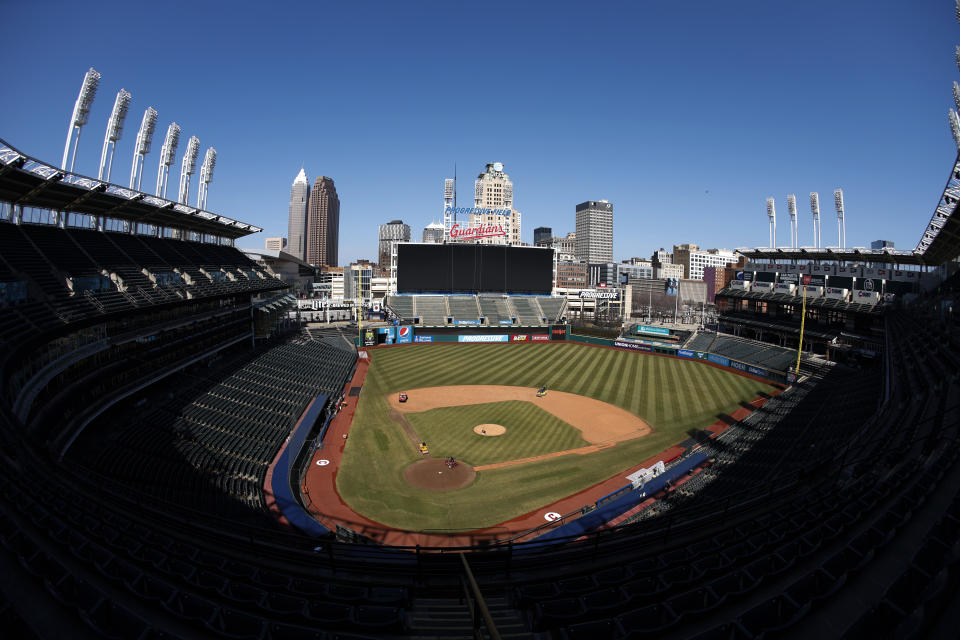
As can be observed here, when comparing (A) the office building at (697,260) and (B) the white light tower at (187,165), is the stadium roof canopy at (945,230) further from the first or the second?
(A) the office building at (697,260)

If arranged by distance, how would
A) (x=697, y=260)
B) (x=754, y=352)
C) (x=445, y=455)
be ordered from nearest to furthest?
(x=445, y=455)
(x=754, y=352)
(x=697, y=260)

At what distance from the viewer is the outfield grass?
25797mm

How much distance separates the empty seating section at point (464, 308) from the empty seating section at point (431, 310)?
1.05m

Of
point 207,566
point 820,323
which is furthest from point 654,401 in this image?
point 207,566

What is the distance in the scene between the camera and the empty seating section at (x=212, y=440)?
1708 cm

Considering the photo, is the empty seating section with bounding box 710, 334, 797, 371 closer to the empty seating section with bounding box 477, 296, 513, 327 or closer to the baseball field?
the baseball field

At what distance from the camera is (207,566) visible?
671cm

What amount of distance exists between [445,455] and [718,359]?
37015 mm

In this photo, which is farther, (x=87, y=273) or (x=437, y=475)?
(x=87, y=273)

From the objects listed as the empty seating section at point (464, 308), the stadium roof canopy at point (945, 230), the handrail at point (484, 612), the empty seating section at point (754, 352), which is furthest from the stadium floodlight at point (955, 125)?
the empty seating section at point (464, 308)

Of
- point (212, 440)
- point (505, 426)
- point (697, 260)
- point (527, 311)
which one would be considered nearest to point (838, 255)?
point (527, 311)

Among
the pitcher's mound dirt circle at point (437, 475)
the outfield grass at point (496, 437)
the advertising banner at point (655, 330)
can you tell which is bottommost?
the pitcher's mound dirt circle at point (437, 475)

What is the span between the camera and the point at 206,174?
148 feet

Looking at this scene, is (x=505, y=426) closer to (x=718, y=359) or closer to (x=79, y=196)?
(x=79, y=196)
